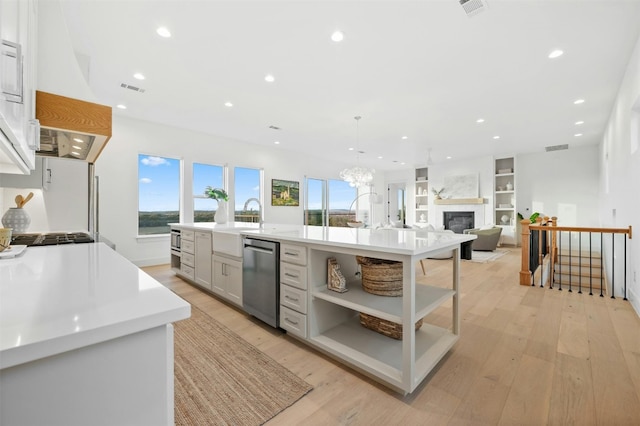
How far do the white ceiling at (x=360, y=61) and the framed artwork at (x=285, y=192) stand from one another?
7.32 ft

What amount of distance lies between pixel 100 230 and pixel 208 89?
127 inches

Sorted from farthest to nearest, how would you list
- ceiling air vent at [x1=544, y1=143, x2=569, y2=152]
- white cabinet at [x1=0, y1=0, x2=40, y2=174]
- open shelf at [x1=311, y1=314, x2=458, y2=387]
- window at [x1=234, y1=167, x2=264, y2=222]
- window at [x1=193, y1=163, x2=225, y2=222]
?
ceiling air vent at [x1=544, y1=143, x2=569, y2=152], window at [x1=234, y1=167, x2=264, y2=222], window at [x1=193, y1=163, x2=225, y2=222], open shelf at [x1=311, y1=314, x2=458, y2=387], white cabinet at [x1=0, y1=0, x2=40, y2=174]

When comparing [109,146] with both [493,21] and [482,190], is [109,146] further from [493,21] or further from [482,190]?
[482,190]

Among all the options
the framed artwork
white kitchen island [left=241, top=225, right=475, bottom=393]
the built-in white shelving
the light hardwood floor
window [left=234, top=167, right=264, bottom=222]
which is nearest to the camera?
the light hardwood floor

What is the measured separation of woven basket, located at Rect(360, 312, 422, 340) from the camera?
204 cm

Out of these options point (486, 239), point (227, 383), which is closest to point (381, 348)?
point (227, 383)

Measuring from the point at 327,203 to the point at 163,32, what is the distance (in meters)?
6.95

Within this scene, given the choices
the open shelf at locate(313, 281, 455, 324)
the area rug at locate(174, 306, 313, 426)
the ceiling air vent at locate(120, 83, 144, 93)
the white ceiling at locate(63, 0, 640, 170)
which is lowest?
the area rug at locate(174, 306, 313, 426)

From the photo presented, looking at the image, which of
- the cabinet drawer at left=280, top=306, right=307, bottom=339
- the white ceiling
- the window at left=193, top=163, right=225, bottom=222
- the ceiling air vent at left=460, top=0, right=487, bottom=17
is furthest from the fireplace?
the cabinet drawer at left=280, top=306, right=307, bottom=339

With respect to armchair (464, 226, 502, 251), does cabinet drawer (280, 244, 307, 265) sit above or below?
above

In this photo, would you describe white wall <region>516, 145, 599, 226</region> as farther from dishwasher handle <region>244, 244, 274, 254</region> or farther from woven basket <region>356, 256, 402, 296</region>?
Answer: dishwasher handle <region>244, 244, 274, 254</region>

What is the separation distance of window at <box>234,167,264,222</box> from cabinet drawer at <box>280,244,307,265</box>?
4.42m

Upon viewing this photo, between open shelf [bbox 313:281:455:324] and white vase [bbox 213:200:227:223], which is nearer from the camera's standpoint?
open shelf [bbox 313:281:455:324]

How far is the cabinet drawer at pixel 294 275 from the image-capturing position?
81.7 inches
